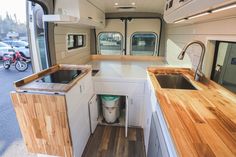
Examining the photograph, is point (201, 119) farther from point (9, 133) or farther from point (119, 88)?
point (9, 133)

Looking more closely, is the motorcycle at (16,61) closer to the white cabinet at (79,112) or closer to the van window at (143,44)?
the van window at (143,44)

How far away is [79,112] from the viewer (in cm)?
168

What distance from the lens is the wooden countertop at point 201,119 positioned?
2.14 ft

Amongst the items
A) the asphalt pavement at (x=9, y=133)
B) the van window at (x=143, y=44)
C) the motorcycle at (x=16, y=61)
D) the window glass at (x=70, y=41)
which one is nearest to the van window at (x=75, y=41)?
the window glass at (x=70, y=41)

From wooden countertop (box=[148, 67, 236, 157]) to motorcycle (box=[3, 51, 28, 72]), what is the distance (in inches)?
193

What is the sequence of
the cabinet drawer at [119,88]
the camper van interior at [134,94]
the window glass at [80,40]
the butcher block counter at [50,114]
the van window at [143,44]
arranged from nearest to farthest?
the camper van interior at [134,94], the butcher block counter at [50,114], the cabinet drawer at [119,88], the window glass at [80,40], the van window at [143,44]

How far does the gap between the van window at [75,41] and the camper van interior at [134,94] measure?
0.02m

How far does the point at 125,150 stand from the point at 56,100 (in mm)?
1155

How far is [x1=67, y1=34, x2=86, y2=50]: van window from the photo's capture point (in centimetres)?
245

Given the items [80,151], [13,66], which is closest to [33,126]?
[80,151]

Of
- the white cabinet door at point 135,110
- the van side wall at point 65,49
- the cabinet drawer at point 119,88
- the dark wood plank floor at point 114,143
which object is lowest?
the dark wood plank floor at point 114,143

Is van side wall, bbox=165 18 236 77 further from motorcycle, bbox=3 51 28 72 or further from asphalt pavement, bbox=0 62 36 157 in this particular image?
motorcycle, bbox=3 51 28 72

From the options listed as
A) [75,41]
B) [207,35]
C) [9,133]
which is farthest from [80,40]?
[207,35]

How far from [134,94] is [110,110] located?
48 centimetres
